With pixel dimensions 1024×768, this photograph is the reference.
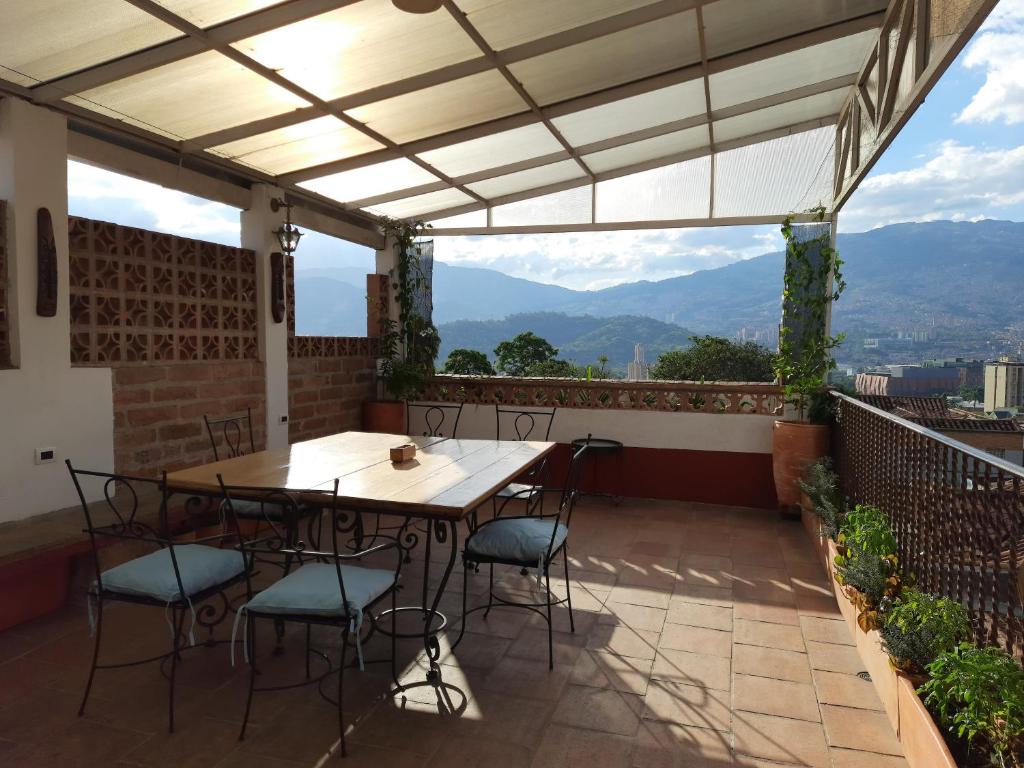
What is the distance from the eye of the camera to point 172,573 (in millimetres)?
2516

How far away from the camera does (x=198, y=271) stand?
15.4ft

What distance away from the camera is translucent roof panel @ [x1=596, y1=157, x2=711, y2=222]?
248 inches

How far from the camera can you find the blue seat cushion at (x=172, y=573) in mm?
2439

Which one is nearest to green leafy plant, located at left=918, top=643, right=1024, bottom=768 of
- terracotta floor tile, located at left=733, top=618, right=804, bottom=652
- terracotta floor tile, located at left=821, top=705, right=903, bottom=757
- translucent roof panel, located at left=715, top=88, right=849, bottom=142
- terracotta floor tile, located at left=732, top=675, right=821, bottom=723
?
terracotta floor tile, located at left=821, top=705, right=903, bottom=757

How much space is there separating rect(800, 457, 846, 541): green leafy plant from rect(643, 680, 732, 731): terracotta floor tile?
174cm

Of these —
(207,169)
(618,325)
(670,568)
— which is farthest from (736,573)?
(618,325)

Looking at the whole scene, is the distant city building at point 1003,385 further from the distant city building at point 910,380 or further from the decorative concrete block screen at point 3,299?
the decorative concrete block screen at point 3,299

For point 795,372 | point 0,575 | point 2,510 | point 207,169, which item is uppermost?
point 207,169

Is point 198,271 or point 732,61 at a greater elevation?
point 732,61

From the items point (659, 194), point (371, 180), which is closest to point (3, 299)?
point (371, 180)

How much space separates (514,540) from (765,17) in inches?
135

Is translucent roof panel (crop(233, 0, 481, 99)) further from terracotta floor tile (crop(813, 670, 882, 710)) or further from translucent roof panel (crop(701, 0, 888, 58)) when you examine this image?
terracotta floor tile (crop(813, 670, 882, 710))

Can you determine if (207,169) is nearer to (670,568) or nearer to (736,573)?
(670,568)

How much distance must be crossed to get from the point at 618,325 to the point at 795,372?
77.4 ft
